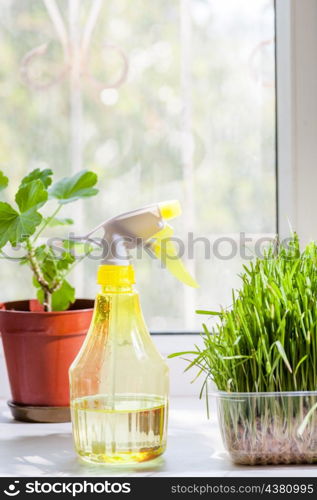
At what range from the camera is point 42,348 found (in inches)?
37.3

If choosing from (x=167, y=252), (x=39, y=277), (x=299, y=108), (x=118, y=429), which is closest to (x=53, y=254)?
(x=39, y=277)

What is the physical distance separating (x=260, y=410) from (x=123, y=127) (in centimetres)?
65

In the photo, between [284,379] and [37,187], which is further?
[37,187]

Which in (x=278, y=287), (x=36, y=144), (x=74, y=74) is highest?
(x=74, y=74)

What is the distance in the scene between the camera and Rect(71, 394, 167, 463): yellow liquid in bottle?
765 millimetres

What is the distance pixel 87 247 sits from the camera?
102 cm

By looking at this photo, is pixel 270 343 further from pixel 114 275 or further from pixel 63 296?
pixel 63 296

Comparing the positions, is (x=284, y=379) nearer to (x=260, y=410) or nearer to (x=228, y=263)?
(x=260, y=410)

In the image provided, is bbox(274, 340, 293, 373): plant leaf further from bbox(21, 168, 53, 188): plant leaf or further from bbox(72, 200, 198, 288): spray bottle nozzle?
bbox(21, 168, 53, 188): plant leaf

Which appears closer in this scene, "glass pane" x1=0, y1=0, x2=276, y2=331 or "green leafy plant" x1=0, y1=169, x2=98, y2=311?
"green leafy plant" x1=0, y1=169, x2=98, y2=311

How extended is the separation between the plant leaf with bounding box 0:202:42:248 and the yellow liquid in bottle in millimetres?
227

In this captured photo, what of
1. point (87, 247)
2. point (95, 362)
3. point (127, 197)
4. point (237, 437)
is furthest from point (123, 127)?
point (237, 437)

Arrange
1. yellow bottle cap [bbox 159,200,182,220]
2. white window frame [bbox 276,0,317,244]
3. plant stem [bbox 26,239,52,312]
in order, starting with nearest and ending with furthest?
yellow bottle cap [bbox 159,200,182,220] → plant stem [bbox 26,239,52,312] → white window frame [bbox 276,0,317,244]

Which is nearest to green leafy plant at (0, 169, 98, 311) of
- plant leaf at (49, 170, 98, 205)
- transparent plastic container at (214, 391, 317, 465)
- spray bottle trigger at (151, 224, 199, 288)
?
plant leaf at (49, 170, 98, 205)
